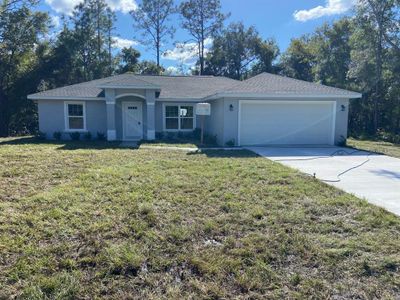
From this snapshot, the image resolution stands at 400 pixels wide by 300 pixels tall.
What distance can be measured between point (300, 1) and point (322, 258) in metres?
23.5

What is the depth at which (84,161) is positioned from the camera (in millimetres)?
9609

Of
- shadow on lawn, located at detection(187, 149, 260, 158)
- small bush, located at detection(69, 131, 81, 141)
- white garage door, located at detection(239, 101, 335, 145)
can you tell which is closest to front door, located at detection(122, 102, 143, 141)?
small bush, located at detection(69, 131, 81, 141)

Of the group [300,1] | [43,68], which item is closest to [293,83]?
[300,1]

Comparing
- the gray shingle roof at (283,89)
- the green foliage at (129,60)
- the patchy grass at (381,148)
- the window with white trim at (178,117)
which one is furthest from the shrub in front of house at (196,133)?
the green foliage at (129,60)

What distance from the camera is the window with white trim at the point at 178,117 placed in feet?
60.3

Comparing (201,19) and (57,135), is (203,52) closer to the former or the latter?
(201,19)

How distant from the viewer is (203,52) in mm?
35375

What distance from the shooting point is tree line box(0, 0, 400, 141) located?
23.2m

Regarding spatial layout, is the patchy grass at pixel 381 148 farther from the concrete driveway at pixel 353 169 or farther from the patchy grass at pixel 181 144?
the patchy grass at pixel 181 144

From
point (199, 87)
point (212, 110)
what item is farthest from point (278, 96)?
point (199, 87)

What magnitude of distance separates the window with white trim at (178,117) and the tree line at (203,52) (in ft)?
43.1

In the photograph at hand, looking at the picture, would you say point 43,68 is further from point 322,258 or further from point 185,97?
point 322,258

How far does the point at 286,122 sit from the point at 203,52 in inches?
901

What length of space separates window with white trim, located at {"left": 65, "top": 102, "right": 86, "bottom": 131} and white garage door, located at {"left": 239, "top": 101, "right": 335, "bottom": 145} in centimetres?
893
